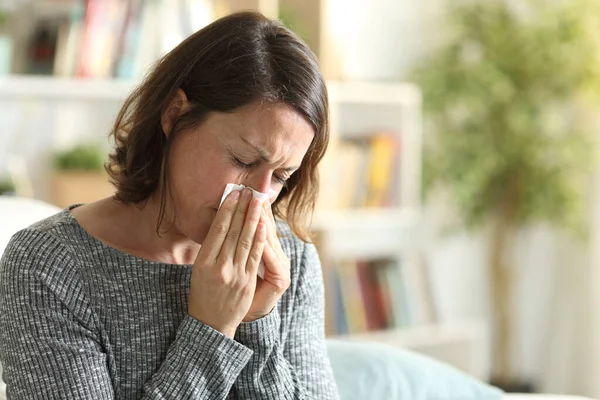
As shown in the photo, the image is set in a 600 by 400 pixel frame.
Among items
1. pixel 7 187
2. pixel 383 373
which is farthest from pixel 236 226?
pixel 7 187

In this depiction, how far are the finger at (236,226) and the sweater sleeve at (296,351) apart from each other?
13 cm

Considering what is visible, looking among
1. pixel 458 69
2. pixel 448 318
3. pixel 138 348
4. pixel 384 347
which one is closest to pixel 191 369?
pixel 138 348

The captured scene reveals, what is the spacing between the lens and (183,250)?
4.71ft

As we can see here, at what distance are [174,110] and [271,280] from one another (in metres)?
0.28

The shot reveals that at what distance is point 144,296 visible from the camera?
1.36m

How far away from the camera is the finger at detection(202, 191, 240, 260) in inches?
51.2

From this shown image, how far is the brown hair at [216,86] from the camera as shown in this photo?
1.28 m

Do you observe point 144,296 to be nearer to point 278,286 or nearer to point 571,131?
point 278,286

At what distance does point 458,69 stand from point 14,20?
1.65 metres

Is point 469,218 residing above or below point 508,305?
above

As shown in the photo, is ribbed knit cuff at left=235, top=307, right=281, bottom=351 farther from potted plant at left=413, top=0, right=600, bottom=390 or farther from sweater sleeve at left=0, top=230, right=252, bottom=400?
potted plant at left=413, top=0, right=600, bottom=390

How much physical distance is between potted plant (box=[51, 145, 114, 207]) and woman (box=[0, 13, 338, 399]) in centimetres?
131

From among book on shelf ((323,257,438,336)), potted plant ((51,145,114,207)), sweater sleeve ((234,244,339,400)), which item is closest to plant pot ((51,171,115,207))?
potted plant ((51,145,114,207))

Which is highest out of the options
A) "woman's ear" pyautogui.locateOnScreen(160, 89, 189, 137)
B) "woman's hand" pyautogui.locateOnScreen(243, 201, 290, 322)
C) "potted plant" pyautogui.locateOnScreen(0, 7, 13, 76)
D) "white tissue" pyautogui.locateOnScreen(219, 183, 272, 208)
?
"potted plant" pyautogui.locateOnScreen(0, 7, 13, 76)
